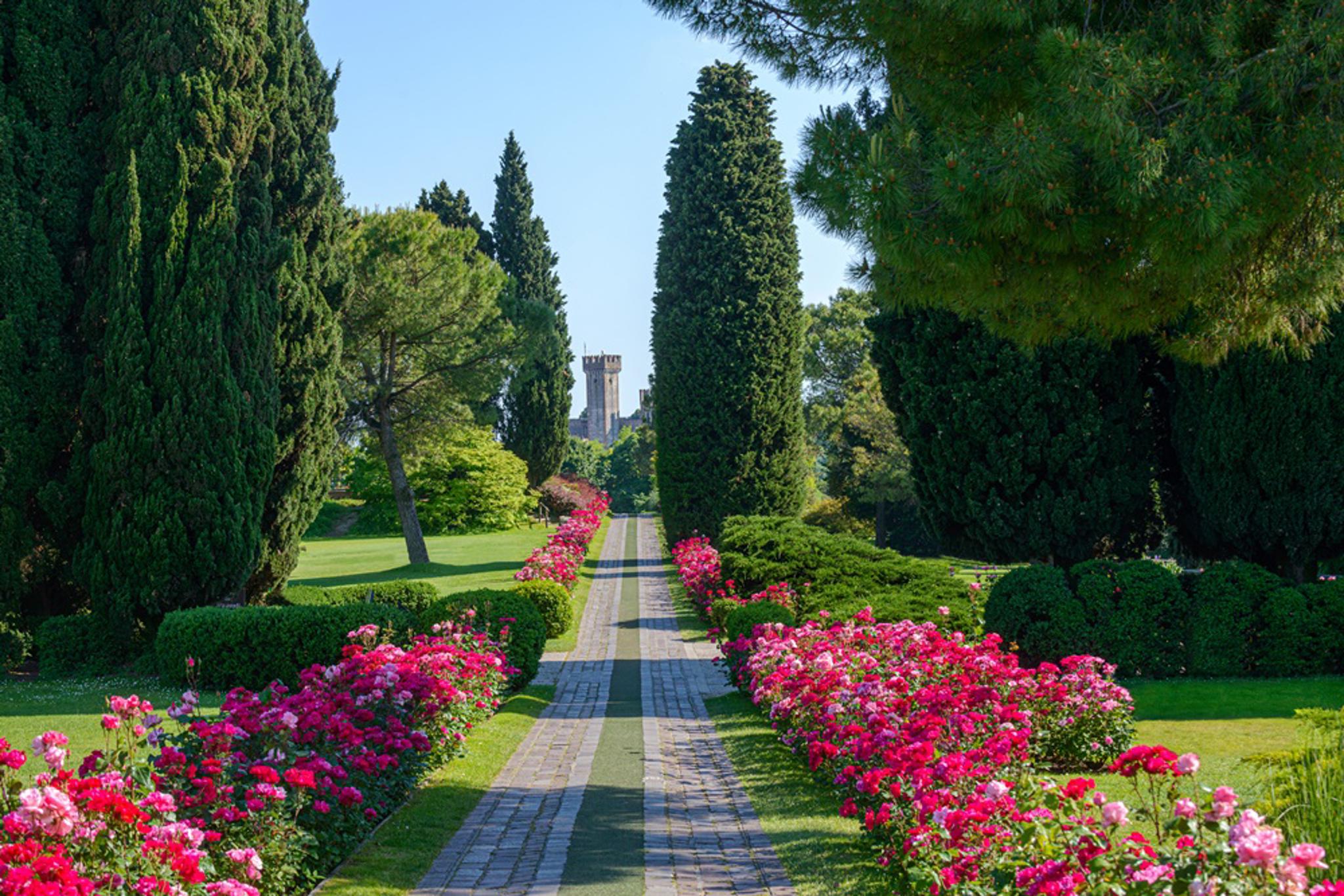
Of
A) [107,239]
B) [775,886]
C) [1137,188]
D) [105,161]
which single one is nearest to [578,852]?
[775,886]

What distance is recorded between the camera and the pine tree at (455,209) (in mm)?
42594

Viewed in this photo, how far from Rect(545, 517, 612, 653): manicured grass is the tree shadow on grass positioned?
6.81ft

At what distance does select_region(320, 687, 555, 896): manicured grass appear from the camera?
5.41m

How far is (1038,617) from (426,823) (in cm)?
795

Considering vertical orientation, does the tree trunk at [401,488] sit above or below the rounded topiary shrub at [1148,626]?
above

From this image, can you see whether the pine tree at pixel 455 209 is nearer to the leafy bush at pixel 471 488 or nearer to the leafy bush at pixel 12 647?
the leafy bush at pixel 471 488

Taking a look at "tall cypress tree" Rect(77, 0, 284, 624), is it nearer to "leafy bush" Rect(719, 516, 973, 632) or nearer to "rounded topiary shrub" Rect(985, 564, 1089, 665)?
"leafy bush" Rect(719, 516, 973, 632)

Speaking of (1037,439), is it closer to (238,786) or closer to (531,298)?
(238,786)

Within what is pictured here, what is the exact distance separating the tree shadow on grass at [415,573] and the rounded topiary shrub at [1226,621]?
1763cm

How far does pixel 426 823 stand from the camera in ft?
22.0

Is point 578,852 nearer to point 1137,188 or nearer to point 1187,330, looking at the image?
point 1137,188

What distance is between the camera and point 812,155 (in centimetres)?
711

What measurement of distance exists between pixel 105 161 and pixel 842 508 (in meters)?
27.0

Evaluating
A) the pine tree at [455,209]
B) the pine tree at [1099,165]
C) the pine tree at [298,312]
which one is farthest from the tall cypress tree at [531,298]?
the pine tree at [1099,165]
